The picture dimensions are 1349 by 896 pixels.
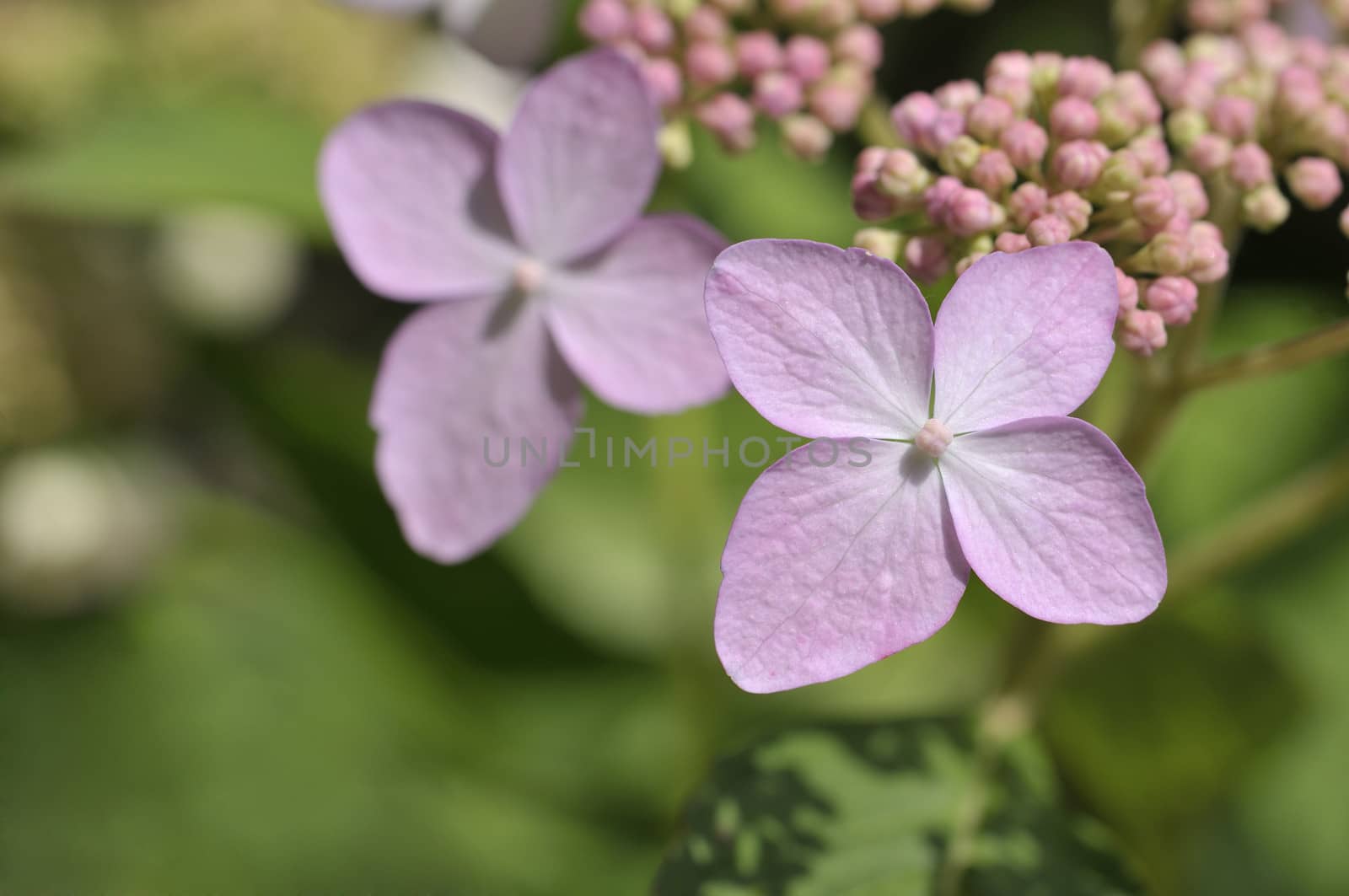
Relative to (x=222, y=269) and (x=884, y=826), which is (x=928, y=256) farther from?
(x=222, y=269)

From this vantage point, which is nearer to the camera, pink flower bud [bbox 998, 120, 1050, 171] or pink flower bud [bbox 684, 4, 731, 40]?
pink flower bud [bbox 998, 120, 1050, 171]

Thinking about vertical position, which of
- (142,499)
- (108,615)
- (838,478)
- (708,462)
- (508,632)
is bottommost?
(142,499)

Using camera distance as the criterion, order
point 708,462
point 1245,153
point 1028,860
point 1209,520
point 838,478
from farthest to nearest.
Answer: point 1209,520
point 708,462
point 1028,860
point 1245,153
point 838,478

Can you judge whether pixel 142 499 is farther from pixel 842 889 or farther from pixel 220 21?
pixel 842 889

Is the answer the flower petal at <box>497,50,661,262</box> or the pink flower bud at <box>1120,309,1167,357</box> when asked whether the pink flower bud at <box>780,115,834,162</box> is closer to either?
the flower petal at <box>497,50,661,262</box>

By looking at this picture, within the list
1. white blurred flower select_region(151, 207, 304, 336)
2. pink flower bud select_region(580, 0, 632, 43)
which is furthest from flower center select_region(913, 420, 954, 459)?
white blurred flower select_region(151, 207, 304, 336)

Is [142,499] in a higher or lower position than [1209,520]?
lower

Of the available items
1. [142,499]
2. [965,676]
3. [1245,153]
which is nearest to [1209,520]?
[965,676]
